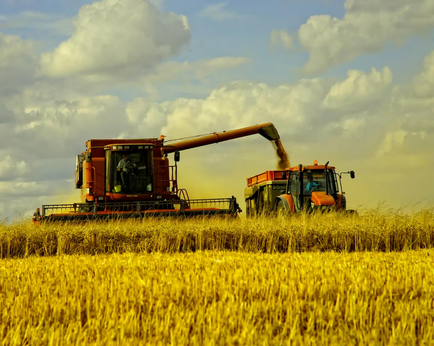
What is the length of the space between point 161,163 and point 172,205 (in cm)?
155

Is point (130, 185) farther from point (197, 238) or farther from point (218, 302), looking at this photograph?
point (218, 302)

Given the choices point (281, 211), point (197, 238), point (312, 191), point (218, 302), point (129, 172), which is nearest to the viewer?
point (218, 302)

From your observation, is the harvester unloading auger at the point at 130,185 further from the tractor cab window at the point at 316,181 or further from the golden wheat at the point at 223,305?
the golden wheat at the point at 223,305

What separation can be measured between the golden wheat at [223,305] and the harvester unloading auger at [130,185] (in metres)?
7.04

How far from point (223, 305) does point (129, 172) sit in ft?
35.8

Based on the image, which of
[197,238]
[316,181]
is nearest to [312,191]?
[316,181]

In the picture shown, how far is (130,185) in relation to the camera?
50.9 feet

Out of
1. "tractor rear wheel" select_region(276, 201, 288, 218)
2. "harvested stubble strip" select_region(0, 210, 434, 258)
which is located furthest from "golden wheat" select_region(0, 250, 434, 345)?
"tractor rear wheel" select_region(276, 201, 288, 218)

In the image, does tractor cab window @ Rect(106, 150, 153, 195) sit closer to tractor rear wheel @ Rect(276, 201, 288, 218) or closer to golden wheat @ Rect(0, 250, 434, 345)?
tractor rear wheel @ Rect(276, 201, 288, 218)

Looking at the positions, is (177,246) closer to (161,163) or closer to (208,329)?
(161,163)

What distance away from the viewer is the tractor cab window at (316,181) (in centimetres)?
1462

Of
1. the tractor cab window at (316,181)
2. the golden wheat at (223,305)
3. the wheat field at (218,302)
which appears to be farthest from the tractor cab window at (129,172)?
the golden wheat at (223,305)

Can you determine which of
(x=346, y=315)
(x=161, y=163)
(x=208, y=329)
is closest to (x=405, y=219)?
(x=161, y=163)

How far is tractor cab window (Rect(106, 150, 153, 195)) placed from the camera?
15.5 m
